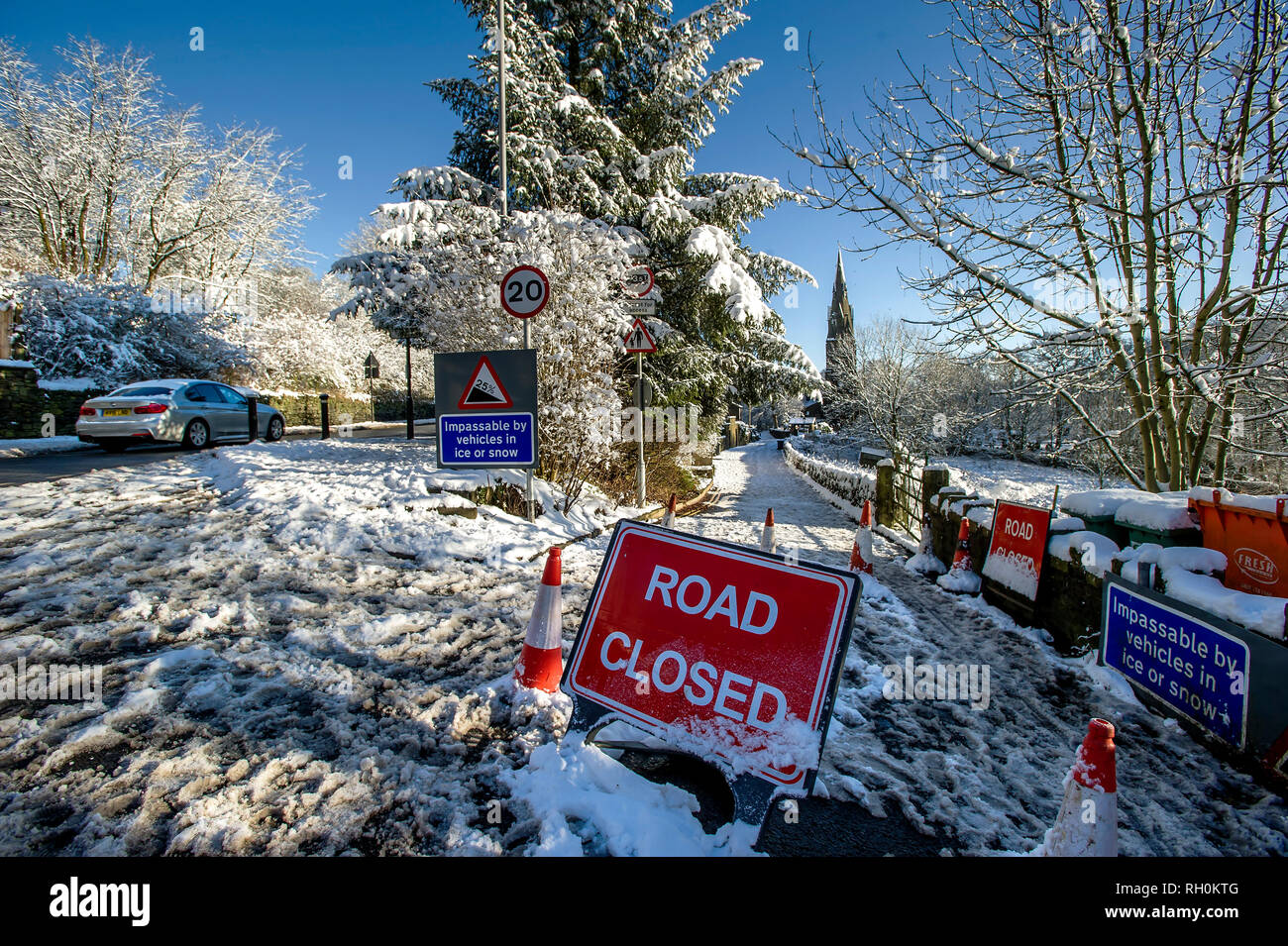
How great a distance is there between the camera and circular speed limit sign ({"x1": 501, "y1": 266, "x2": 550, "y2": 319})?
5973 mm

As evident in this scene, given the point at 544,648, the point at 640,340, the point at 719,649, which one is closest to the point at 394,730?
the point at 544,648

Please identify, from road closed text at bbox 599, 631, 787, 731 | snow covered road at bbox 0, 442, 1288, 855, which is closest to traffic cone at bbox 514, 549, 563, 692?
snow covered road at bbox 0, 442, 1288, 855

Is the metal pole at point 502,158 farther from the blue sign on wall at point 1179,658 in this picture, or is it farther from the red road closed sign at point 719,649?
the blue sign on wall at point 1179,658

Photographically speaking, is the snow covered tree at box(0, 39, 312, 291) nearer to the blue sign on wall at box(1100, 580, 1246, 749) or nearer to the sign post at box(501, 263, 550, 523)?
the sign post at box(501, 263, 550, 523)

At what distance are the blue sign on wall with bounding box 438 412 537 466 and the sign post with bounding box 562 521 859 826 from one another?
3.26 m

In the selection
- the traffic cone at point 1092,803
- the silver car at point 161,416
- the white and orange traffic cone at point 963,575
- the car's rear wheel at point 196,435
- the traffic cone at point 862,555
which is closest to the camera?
the traffic cone at point 1092,803

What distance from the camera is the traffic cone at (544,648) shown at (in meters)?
2.98

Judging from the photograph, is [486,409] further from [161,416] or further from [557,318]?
[161,416]

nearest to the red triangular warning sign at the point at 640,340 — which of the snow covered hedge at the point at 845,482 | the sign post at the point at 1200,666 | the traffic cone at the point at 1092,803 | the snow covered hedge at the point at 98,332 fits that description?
the snow covered hedge at the point at 845,482

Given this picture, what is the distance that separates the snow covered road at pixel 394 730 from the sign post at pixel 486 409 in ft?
4.07

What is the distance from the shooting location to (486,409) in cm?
574

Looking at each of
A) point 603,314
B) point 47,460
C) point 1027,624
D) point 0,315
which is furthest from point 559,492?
point 0,315
